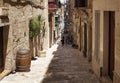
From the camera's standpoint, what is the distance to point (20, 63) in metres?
13.4

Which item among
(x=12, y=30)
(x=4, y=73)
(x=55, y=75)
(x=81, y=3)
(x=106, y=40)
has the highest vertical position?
(x=81, y=3)

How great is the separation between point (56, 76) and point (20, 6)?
428 cm

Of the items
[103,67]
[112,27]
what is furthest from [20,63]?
[112,27]

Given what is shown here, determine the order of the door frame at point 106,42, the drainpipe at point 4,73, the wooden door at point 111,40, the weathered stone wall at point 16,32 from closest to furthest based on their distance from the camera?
1. the wooden door at point 111,40
2. the door frame at point 106,42
3. the drainpipe at point 4,73
4. the weathered stone wall at point 16,32

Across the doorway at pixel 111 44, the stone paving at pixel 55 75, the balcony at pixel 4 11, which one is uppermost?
the balcony at pixel 4 11

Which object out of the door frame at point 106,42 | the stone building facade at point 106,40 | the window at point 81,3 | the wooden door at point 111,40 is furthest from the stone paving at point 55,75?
the window at point 81,3

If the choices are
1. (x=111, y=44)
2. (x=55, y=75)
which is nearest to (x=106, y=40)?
(x=111, y=44)

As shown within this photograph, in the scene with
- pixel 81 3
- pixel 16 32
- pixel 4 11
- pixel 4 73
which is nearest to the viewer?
pixel 4 11

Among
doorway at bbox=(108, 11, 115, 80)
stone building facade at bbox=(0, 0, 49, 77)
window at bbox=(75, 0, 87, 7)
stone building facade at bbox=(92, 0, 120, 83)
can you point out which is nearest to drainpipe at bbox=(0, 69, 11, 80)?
stone building facade at bbox=(0, 0, 49, 77)

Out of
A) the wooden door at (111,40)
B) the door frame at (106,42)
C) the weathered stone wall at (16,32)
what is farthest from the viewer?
the weathered stone wall at (16,32)

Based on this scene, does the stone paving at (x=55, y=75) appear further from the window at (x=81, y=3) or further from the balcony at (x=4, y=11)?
the window at (x=81, y=3)

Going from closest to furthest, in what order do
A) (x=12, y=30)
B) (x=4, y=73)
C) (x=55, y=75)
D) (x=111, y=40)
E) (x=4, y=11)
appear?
1. (x=111, y=40)
2. (x=4, y=11)
3. (x=4, y=73)
4. (x=55, y=75)
5. (x=12, y=30)

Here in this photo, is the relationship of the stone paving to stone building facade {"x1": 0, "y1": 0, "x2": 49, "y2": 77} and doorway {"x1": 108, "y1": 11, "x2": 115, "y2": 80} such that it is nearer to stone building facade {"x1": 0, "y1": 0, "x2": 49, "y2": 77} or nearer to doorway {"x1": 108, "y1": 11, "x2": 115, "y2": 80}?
stone building facade {"x1": 0, "y1": 0, "x2": 49, "y2": 77}

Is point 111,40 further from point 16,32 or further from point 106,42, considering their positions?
point 16,32
